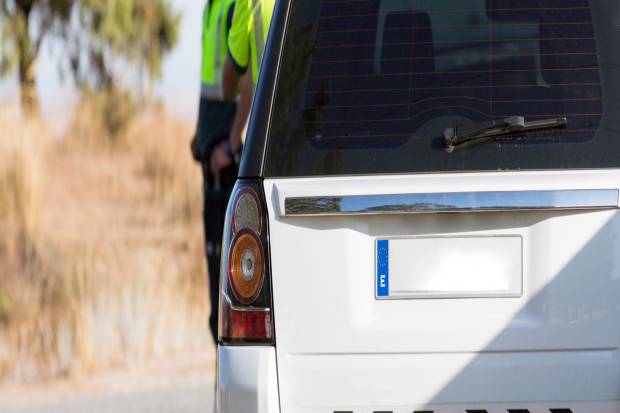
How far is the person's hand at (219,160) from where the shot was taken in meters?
6.28

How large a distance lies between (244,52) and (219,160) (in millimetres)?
655

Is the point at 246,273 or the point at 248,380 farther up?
the point at 246,273

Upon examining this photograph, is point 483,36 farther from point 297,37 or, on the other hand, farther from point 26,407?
point 26,407

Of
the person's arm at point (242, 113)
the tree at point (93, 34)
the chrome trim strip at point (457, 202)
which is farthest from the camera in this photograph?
the tree at point (93, 34)

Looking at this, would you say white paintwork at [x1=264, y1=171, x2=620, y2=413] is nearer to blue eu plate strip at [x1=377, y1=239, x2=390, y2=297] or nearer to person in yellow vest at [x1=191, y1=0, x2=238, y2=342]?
blue eu plate strip at [x1=377, y1=239, x2=390, y2=297]

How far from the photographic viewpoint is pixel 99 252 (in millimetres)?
9141

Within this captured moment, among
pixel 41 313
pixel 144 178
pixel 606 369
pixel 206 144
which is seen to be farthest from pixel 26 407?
pixel 606 369

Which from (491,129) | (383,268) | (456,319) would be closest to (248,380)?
(383,268)

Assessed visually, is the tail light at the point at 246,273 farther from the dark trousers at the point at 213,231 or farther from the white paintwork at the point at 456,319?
the dark trousers at the point at 213,231

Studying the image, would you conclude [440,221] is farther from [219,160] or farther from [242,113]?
[219,160]

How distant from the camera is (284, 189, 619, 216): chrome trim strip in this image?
3.46 meters

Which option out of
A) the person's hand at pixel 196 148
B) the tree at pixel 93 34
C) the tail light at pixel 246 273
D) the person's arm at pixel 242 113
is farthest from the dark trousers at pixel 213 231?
the tree at pixel 93 34

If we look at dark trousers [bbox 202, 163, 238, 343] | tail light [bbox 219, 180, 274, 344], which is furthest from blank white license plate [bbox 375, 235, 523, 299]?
dark trousers [bbox 202, 163, 238, 343]

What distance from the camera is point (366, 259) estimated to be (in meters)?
3.55
